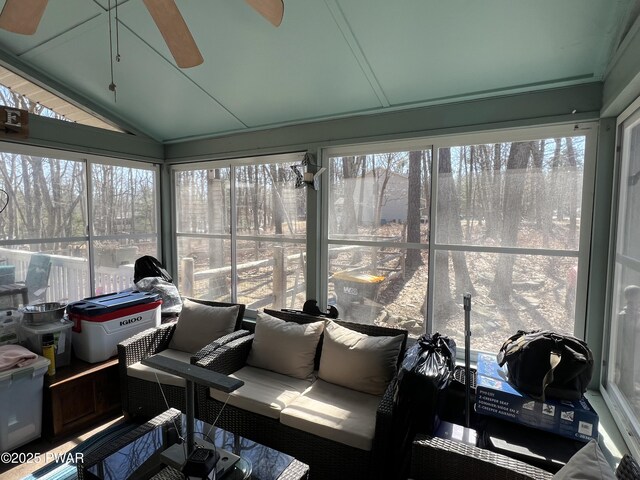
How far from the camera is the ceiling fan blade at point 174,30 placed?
1381mm

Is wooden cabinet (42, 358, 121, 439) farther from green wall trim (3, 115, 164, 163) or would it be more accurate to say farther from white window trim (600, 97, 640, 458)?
white window trim (600, 97, 640, 458)

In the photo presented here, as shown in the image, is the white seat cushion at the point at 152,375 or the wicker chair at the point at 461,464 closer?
the wicker chair at the point at 461,464

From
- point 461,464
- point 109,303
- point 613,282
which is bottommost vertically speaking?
point 461,464

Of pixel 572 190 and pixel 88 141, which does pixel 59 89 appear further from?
pixel 572 190

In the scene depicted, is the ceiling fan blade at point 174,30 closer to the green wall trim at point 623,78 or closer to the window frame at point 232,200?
the window frame at point 232,200

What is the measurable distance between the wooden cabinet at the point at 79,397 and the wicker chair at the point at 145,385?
0.13m

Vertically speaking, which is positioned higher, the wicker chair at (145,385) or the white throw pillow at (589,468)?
the white throw pillow at (589,468)

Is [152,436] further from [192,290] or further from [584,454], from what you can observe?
[192,290]

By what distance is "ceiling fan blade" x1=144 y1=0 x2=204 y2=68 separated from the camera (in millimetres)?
1381

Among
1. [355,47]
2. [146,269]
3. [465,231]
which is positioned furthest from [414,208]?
[146,269]

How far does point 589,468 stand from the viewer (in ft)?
3.37

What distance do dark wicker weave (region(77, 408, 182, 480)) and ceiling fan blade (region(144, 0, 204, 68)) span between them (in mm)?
1949

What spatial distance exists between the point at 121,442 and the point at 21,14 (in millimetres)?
2031

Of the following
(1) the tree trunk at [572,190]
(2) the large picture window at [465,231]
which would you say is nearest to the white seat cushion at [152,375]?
(2) the large picture window at [465,231]
